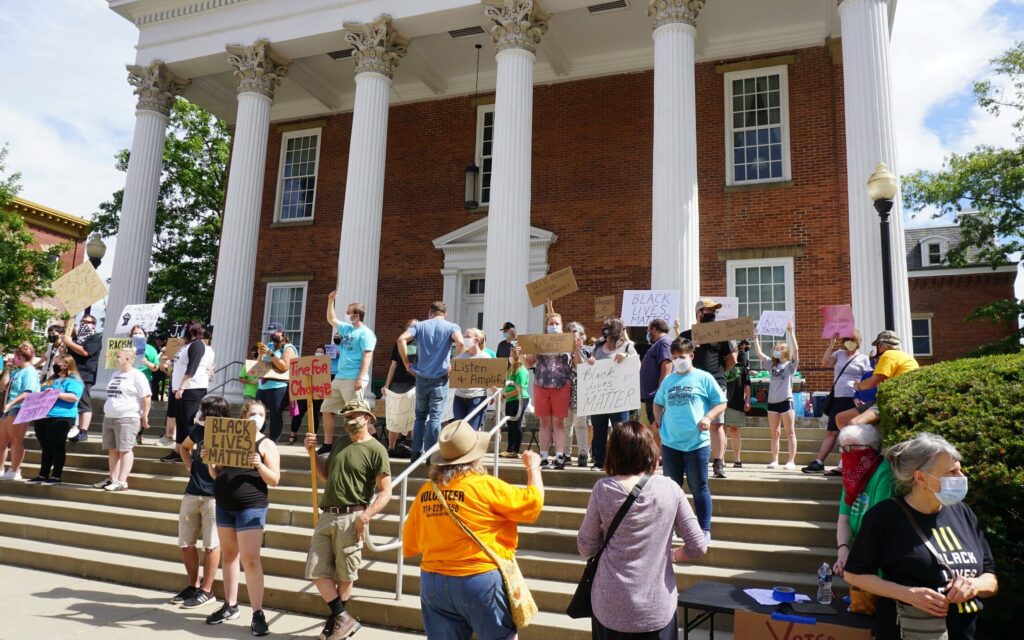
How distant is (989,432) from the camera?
4.92 metres

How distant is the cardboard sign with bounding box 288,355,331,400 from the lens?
289 inches

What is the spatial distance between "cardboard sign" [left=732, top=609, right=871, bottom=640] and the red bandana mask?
1.08 m

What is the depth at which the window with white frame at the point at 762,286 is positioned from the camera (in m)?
15.7

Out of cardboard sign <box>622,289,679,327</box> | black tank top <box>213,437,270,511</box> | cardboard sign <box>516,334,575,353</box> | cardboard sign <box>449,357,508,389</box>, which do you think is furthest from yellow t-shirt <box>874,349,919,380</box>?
black tank top <box>213,437,270,511</box>

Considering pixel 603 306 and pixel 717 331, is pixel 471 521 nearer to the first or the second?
pixel 717 331

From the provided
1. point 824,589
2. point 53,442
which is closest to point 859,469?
point 824,589

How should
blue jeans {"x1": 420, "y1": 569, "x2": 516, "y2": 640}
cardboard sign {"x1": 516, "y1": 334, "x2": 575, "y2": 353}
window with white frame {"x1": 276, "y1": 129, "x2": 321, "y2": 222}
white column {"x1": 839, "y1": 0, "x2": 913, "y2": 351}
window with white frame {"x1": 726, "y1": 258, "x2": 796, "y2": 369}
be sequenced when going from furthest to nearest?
window with white frame {"x1": 276, "y1": 129, "x2": 321, "y2": 222} < window with white frame {"x1": 726, "y1": 258, "x2": 796, "y2": 369} < white column {"x1": 839, "y1": 0, "x2": 913, "y2": 351} < cardboard sign {"x1": 516, "y1": 334, "x2": 575, "y2": 353} < blue jeans {"x1": 420, "y1": 569, "x2": 516, "y2": 640}

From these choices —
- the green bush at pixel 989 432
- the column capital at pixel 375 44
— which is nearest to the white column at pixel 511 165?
the column capital at pixel 375 44

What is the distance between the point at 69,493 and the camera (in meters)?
9.75

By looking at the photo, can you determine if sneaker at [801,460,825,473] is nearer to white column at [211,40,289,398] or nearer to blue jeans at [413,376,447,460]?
blue jeans at [413,376,447,460]

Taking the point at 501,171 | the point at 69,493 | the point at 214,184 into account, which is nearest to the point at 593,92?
the point at 501,171

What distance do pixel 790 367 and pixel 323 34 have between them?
1321cm

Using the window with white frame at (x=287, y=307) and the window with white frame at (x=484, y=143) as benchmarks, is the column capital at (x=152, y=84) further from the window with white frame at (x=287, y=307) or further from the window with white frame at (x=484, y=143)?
the window with white frame at (x=484, y=143)

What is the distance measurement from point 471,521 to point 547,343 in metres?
5.22
